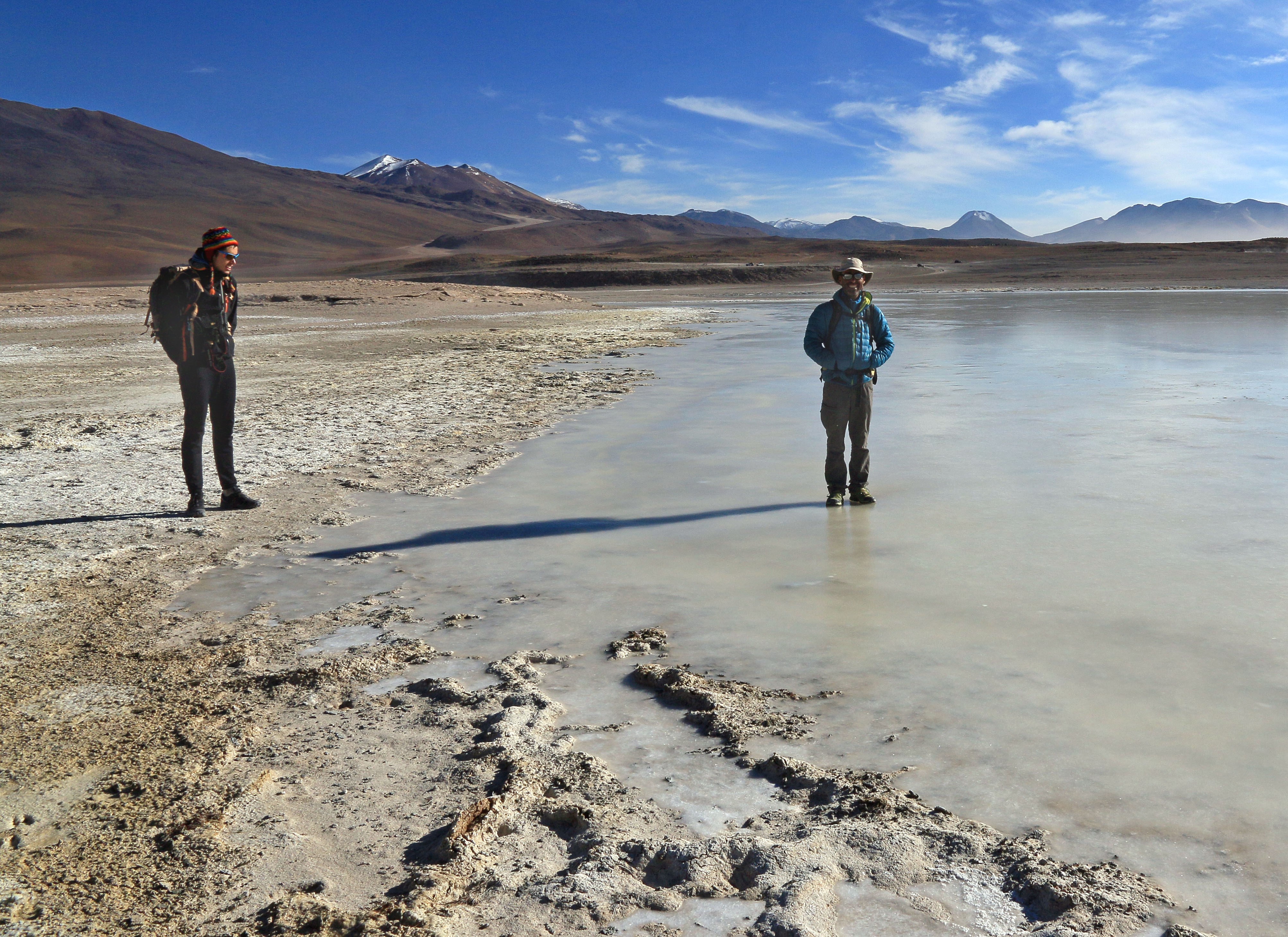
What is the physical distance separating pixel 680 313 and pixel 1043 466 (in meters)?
22.0

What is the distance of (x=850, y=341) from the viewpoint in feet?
18.5

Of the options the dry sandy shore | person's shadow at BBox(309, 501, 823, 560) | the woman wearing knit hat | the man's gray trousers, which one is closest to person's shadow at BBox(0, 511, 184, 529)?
the dry sandy shore

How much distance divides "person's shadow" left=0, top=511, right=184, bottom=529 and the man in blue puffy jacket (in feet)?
12.7

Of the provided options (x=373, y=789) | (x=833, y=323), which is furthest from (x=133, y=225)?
(x=373, y=789)

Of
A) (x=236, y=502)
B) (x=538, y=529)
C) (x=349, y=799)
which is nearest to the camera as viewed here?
(x=349, y=799)

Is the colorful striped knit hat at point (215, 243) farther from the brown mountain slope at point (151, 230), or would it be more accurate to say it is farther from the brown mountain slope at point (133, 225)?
the brown mountain slope at point (133, 225)

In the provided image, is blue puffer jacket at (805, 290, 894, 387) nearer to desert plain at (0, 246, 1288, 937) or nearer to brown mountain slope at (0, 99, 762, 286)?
desert plain at (0, 246, 1288, 937)

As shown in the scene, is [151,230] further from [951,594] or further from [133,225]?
[951,594]

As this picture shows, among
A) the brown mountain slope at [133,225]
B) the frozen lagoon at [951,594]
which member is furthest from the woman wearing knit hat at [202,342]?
the brown mountain slope at [133,225]

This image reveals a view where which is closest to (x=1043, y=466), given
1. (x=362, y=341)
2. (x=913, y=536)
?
(x=913, y=536)

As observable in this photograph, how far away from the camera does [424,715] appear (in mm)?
3215

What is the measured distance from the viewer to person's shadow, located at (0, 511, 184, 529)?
5660 millimetres

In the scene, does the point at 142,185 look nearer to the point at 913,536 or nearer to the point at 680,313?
the point at 680,313

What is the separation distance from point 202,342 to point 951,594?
443 centimetres
